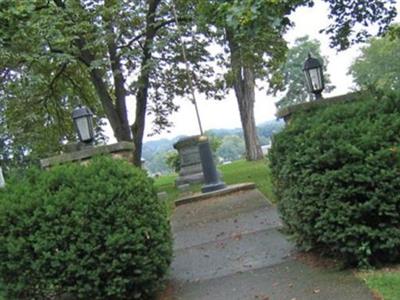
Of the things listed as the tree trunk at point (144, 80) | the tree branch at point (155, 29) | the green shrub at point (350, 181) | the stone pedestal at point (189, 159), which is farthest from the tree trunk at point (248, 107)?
the green shrub at point (350, 181)

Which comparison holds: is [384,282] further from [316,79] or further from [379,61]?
[379,61]

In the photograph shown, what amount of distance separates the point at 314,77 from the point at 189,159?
8.57m

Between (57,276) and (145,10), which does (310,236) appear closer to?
(57,276)

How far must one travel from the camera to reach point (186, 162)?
13867 millimetres

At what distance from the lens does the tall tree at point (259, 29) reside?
14.6 ft

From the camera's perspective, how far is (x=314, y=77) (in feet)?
18.0

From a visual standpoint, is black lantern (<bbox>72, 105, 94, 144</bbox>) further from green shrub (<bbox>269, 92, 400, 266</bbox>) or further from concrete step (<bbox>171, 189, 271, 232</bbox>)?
green shrub (<bbox>269, 92, 400, 266</bbox>)

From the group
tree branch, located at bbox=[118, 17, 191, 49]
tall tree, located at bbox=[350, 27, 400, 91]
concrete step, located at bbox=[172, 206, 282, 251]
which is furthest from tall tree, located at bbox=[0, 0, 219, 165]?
tall tree, located at bbox=[350, 27, 400, 91]

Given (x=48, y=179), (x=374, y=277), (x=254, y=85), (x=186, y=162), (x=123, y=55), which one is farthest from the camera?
(x=254, y=85)

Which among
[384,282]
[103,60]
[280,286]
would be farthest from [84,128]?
[103,60]

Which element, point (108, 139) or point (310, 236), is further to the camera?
point (108, 139)

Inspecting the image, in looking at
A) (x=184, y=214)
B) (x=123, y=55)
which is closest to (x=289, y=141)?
(x=184, y=214)

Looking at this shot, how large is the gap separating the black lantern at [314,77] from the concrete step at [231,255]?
5.58 feet

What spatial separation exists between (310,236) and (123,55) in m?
8.96
